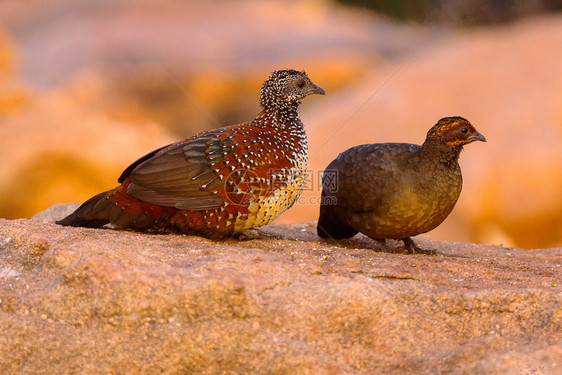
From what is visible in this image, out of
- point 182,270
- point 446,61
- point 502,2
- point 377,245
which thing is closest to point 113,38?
point 446,61

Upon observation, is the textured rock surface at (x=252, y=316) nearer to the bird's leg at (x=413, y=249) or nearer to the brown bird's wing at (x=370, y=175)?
the brown bird's wing at (x=370, y=175)

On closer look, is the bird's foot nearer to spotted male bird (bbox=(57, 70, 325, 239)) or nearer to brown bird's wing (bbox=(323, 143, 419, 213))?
spotted male bird (bbox=(57, 70, 325, 239))

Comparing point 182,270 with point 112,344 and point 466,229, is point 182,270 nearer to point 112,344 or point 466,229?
point 112,344

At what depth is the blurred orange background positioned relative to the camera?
9367 mm

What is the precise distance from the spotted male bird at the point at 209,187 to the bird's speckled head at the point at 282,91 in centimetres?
29

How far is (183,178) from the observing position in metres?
4.96

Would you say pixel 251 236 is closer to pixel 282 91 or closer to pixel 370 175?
pixel 370 175

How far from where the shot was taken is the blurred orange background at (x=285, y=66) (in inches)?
369

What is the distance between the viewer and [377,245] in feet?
19.3

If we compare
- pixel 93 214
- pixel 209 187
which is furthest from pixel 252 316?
pixel 93 214

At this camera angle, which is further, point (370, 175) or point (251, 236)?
point (370, 175)

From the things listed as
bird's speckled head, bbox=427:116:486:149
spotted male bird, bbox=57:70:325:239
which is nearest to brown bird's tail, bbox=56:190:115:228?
spotted male bird, bbox=57:70:325:239

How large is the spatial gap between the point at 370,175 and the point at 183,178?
1.36m

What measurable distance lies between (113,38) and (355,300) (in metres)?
12.8
